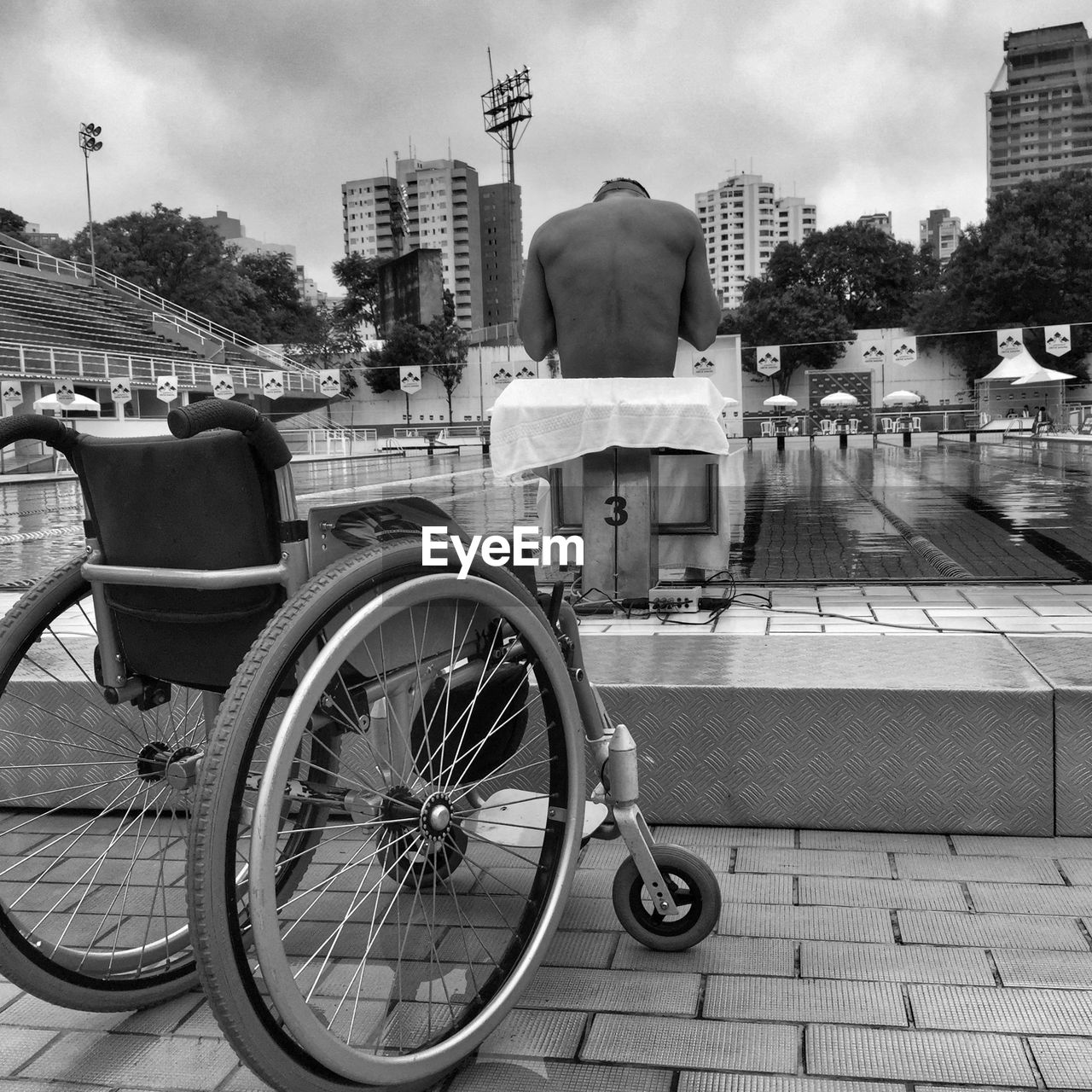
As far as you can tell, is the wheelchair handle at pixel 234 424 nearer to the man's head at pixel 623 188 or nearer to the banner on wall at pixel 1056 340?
the man's head at pixel 623 188

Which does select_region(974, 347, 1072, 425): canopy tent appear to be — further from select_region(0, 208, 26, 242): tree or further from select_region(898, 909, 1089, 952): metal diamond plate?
select_region(0, 208, 26, 242): tree

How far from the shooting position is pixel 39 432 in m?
1.65

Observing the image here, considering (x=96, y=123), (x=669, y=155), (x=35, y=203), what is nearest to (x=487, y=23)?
(x=669, y=155)

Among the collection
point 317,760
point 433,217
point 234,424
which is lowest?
point 317,760

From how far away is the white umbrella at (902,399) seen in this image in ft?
161

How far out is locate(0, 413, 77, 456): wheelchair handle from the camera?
1.61m

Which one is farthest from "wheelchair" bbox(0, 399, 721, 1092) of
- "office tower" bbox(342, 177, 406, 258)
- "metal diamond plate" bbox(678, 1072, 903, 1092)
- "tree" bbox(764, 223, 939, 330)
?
"office tower" bbox(342, 177, 406, 258)

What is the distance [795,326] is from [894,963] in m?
61.3

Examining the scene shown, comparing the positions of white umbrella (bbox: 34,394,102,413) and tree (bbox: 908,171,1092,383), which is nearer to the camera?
white umbrella (bbox: 34,394,102,413)

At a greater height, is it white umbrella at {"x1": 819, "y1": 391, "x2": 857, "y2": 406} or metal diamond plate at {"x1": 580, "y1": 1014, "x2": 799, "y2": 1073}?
white umbrella at {"x1": 819, "y1": 391, "x2": 857, "y2": 406}

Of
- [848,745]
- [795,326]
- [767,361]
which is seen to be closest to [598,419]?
[848,745]

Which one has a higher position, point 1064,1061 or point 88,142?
→ point 88,142

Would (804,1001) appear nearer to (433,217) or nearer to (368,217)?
(433,217)

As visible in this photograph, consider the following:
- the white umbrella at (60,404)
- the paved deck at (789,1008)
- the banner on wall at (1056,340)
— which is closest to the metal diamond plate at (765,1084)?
the paved deck at (789,1008)
